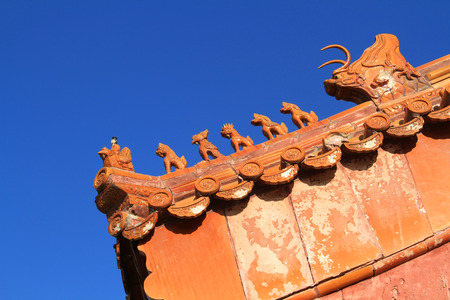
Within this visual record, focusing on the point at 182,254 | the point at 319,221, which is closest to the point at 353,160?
the point at 319,221

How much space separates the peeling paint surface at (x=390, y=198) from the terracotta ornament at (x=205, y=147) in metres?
1.53

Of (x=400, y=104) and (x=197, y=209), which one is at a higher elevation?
(x=400, y=104)

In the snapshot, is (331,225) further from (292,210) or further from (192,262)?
(192,262)

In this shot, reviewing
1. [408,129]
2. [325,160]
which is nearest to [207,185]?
[325,160]

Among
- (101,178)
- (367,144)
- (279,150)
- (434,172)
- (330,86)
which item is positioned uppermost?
(330,86)

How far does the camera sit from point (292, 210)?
20.5 feet

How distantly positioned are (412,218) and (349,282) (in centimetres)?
94

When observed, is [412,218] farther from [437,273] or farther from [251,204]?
[251,204]

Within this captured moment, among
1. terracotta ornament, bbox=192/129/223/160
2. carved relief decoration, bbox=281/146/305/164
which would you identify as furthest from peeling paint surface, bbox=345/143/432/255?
terracotta ornament, bbox=192/129/223/160

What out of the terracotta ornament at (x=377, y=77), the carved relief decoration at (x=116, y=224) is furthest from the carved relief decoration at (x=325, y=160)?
the carved relief decoration at (x=116, y=224)

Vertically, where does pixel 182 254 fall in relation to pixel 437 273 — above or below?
above

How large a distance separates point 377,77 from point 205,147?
2308 mm

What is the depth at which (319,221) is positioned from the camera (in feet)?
20.2

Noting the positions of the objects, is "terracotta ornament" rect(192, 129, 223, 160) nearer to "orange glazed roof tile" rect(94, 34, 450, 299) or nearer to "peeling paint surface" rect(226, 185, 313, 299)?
"orange glazed roof tile" rect(94, 34, 450, 299)
